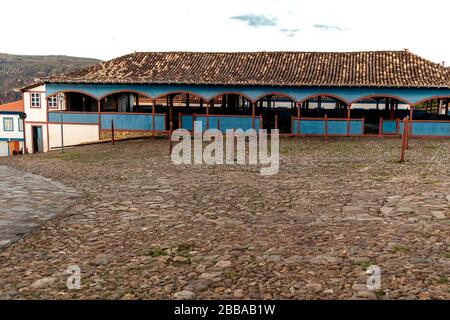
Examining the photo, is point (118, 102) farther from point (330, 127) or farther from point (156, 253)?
point (156, 253)

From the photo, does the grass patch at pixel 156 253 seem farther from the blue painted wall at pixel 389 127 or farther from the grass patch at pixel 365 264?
the blue painted wall at pixel 389 127

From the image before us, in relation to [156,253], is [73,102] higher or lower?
higher

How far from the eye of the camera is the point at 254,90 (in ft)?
73.4

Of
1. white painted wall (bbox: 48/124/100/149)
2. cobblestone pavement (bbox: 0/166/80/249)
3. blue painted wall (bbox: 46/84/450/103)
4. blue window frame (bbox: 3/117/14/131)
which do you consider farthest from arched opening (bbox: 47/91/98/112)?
cobblestone pavement (bbox: 0/166/80/249)

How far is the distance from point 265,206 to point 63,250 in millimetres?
3376

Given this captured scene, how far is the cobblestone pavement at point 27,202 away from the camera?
5.81m

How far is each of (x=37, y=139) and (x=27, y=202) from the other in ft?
73.0

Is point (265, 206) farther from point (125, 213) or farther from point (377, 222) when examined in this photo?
point (125, 213)

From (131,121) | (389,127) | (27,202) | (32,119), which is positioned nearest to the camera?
(27,202)

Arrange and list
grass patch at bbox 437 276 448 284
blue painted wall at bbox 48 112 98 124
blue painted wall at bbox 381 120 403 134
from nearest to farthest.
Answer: grass patch at bbox 437 276 448 284
blue painted wall at bbox 381 120 403 134
blue painted wall at bbox 48 112 98 124

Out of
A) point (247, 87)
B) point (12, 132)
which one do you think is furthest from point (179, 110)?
point (12, 132)

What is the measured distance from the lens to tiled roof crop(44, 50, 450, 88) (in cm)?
2175

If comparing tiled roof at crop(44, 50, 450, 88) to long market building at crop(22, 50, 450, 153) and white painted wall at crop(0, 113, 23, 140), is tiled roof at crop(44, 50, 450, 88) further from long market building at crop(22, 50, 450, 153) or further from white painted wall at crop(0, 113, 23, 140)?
white painted wall at crop(0, 113, 23, 140)

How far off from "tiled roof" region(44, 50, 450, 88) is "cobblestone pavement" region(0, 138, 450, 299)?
1273 cm
